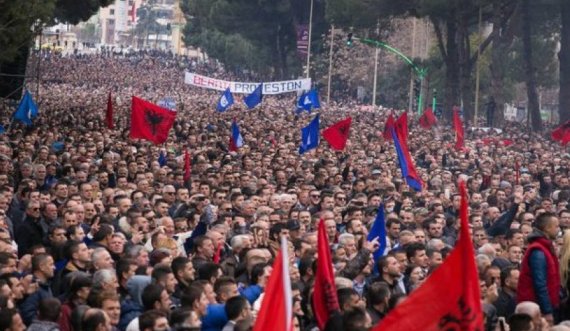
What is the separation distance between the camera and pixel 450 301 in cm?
798

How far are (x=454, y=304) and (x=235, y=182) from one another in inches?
546

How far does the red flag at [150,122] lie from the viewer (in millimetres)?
28328

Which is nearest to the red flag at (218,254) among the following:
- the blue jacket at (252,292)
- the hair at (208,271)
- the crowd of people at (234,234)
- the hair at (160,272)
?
the crowd of people at (234,234)

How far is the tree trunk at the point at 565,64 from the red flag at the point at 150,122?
103 feet

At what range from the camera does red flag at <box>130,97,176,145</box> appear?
1115 inches

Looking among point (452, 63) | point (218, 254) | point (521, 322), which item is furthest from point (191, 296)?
point (452, 63)

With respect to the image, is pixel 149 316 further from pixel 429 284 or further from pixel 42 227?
pixel 42 227

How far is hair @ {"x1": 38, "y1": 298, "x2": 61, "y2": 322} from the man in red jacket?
A: 333 cm

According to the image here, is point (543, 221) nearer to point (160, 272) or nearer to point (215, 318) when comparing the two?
point (160, 272)

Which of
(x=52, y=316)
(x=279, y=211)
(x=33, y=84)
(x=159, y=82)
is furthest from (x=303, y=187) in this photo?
(x=159, y=82)

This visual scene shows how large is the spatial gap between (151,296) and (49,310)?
0.73 meters

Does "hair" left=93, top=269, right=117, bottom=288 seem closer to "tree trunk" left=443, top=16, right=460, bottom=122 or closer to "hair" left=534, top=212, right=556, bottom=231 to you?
"hair" left=534, top=212, right=556, bottom=231

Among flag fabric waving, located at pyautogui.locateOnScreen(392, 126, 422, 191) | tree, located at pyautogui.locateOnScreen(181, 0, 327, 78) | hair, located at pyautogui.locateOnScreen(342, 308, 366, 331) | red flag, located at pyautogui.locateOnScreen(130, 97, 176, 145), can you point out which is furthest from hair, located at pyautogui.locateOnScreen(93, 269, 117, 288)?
tree, located at pyautogui.locateOnScreen(181, 0, 327, 78)

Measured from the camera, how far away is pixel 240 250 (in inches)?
533
